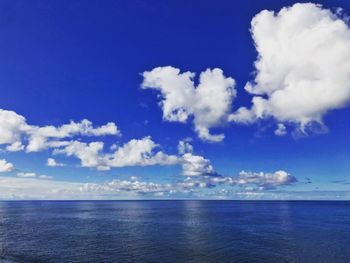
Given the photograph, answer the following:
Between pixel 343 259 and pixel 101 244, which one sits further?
pixel 101 244

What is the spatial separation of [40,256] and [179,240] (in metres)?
32.1

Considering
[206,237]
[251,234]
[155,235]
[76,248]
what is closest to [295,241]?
[251,234]

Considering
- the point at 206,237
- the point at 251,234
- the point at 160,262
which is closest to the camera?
the point at 160,262

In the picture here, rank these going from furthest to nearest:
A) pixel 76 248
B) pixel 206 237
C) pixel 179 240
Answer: pixel 206 237 < pixel 179 240 < pixel 76 248

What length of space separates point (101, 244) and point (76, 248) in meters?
6.76

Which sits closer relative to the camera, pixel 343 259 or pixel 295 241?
pixel 343 259

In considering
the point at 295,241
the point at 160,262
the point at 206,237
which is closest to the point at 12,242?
the point at 160,262

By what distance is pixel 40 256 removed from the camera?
212ft

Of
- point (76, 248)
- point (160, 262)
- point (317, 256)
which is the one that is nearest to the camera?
point (160, 262)

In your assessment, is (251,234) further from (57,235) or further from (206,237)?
(57,235)

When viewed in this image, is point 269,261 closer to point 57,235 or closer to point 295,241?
point 295,241

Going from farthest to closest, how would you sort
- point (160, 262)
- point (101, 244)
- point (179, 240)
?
point (179, 240) < point (101, 244) < point (160, 262)

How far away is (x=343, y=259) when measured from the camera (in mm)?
62375

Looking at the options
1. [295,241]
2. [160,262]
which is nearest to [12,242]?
[160,262]
